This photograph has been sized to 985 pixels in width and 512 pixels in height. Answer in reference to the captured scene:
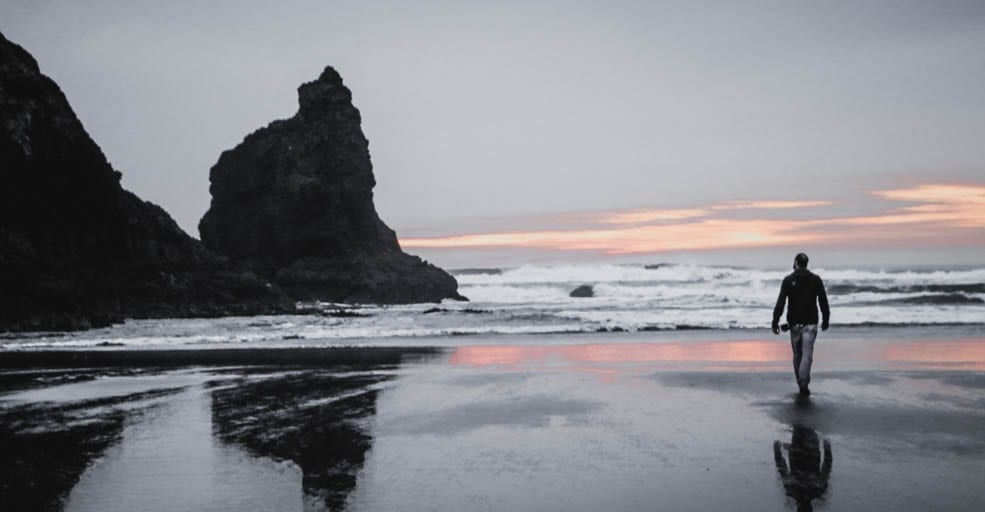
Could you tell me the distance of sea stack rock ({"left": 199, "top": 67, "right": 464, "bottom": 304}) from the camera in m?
76.4

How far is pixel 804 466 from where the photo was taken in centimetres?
724

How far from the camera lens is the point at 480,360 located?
18312 millimetres

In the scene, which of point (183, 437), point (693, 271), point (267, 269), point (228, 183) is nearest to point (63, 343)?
point (183, 437)

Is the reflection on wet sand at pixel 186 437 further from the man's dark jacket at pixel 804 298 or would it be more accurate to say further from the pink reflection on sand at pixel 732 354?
the man's dark jacket at pixel 804 298

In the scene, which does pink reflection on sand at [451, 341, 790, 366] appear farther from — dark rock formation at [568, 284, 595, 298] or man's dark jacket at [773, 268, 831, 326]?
dark rock formation at [568, 284, 595, 298]

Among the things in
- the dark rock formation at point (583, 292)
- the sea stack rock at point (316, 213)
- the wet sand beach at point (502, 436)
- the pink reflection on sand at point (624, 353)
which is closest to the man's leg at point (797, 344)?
the wet sand beach at point (502, 436)

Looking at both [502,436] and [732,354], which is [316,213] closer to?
[732,354]

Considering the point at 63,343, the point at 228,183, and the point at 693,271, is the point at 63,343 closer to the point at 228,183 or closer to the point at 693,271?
the point at 228,183

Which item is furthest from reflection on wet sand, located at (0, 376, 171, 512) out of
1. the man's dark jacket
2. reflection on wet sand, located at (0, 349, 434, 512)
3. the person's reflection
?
the man's dark jacket

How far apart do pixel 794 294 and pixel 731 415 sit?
3055 mm

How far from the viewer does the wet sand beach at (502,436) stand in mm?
6383

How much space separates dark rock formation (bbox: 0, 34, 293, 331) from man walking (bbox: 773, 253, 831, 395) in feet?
99.9

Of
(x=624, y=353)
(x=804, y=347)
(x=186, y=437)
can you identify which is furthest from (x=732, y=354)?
(x=186, y=437)

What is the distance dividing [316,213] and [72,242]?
129 ft
